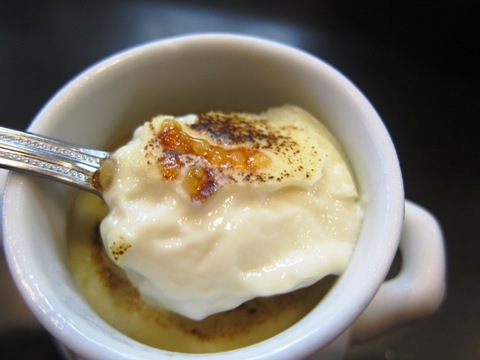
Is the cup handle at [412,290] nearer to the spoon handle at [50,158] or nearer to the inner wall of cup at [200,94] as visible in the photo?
the inner wall of cup at [200,94]

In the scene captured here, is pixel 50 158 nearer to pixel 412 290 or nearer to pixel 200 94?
pixel 200 94

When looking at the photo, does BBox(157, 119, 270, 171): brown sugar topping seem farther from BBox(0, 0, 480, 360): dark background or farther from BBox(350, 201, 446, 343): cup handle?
BBox(0, 0, 480, 360): dark background

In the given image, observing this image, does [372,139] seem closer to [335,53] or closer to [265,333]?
[265,333]

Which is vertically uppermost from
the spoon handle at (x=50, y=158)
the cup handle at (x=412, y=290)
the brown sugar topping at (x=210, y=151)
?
the brown sugar topping at (x=210, y=151)

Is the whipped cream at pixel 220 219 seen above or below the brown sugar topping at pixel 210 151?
below

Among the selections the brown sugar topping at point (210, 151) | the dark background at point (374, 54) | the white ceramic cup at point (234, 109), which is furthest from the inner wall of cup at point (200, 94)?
the dark background at point (374, 54)

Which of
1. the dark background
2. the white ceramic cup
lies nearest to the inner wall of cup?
the white ceramic cup

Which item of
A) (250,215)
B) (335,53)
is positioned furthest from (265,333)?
(335,53)

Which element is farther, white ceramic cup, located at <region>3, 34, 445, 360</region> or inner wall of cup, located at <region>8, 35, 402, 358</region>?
inner wall of cup, located at <region>8, 35, 402, 358</region>

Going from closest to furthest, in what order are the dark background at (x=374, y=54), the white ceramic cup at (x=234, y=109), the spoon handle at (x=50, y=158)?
the white ceramic cup at (x=234, y=109), the spoon handle at (x=50, y=158), the dark background at (x=374, y=54)
